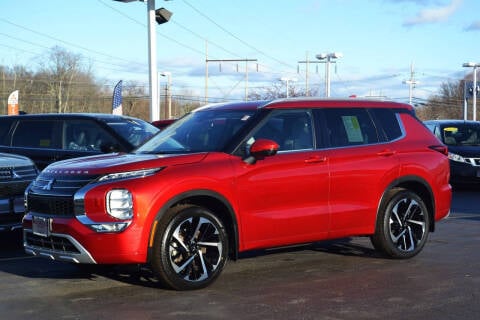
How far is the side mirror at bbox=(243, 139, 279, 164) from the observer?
6.23 metres

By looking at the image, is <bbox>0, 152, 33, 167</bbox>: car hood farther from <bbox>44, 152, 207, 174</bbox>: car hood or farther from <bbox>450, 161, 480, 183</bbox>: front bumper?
<bbox>450, 161, 480, 183</bbox>: front bumper

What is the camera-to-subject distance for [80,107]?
7712 cm

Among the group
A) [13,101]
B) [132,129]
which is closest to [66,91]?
[13,101]

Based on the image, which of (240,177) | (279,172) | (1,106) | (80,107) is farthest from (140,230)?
(80,107)

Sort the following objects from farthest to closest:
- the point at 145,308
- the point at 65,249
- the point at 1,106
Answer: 1. the point at 1,106
2. the point at 65,249
3. the point at 145,308

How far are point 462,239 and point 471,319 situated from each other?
3933 millimetres

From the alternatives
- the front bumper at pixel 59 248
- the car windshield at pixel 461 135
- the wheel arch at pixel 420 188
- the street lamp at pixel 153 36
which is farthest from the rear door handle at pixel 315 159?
the street lamp at pixel 153 36

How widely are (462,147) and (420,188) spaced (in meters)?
8.00

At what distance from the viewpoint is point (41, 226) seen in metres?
6.11

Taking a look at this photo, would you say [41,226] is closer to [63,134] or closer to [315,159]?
[315,159]

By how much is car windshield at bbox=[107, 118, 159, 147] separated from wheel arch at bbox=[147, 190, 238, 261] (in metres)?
4.22

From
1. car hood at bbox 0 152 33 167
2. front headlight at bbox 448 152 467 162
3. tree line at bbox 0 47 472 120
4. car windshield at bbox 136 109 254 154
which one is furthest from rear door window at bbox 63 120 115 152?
tree line at bbox 0 47 472 120

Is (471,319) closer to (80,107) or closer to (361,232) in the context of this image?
(361,232)

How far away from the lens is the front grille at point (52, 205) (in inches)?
231
